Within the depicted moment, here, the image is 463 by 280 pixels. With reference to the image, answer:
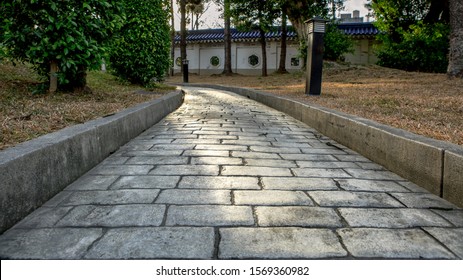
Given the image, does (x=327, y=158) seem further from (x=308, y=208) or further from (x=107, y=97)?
(x=107, y=97)

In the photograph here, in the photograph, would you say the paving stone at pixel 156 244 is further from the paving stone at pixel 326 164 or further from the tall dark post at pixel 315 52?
the tall dark post at pixel 315 52

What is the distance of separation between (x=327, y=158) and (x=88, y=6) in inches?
164

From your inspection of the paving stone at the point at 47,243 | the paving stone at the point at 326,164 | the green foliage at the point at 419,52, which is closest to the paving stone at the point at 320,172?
the paving stone at the point at 326,164

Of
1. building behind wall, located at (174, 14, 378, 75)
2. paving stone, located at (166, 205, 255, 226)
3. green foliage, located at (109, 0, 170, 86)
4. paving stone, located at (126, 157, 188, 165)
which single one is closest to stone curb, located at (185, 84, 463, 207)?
paving stone, located at (166, 205, 255, 226)

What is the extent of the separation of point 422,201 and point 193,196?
1.55 metres

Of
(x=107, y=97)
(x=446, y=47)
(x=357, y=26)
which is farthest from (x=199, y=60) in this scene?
(x=107, y=97)

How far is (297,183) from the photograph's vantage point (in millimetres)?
2842

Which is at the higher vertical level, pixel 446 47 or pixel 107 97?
pixel 446 47

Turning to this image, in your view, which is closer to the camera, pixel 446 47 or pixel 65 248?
pixel 65 248

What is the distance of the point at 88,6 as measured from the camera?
5.48 m

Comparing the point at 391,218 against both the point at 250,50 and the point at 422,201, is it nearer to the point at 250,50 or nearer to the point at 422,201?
the point at 422,201

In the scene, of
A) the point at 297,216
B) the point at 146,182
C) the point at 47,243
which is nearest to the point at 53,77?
the point at 146,182

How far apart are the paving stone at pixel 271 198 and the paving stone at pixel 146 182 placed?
0.55m

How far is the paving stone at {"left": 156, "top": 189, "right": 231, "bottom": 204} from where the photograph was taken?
239cm
